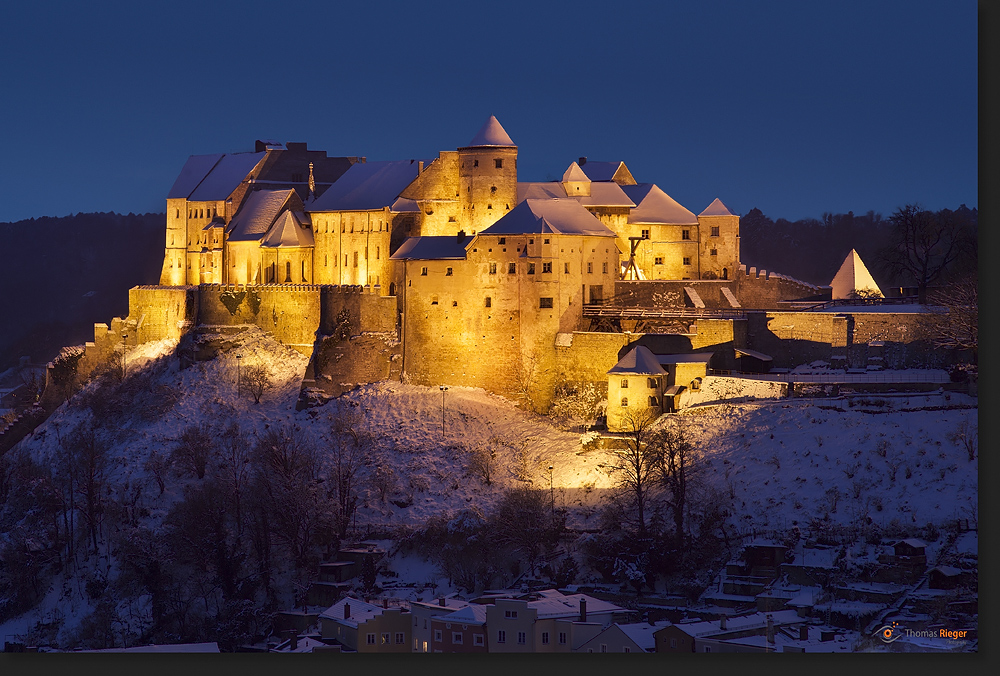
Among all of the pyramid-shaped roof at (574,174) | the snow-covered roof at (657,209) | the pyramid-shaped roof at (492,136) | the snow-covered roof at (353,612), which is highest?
the pyramid-shaped roof at (492,136)

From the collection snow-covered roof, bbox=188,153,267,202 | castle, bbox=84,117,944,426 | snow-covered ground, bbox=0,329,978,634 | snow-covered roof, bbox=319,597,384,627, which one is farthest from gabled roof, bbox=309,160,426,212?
snow-covered roof, bbox=319,597,384,627

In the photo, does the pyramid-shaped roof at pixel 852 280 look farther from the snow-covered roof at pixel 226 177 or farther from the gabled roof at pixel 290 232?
the snow-covered roof at pixel 226 177

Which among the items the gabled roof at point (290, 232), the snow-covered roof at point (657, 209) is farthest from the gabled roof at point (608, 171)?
the gabled roof at point (290, 232)

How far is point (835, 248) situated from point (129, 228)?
6273 centimetres

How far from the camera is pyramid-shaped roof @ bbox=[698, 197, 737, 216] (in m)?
70.5

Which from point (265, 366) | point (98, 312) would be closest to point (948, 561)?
point (265, 366)

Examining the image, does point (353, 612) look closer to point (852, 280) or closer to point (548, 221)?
point (548, 221)

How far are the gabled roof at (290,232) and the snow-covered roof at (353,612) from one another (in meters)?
26.7

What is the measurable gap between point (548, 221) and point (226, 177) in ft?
77.5

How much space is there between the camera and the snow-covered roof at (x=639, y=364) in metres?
59.3

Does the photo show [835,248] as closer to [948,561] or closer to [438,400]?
[438,400]

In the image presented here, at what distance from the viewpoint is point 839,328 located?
60812 mm

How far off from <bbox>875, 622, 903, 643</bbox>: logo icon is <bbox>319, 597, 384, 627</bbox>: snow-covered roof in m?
15.2

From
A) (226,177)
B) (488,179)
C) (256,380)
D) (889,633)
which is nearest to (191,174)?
(226,177)
